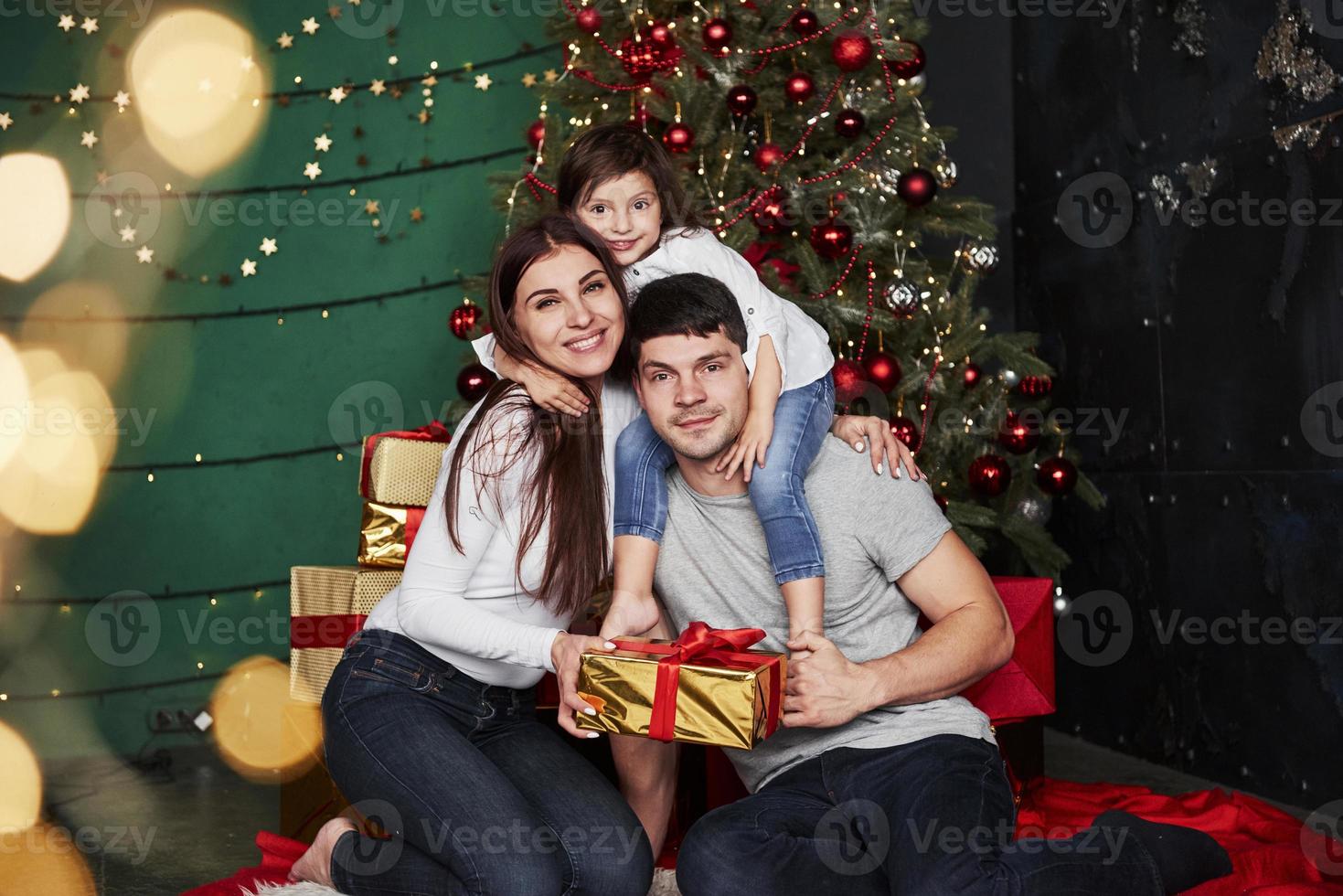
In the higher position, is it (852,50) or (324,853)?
(852,50)

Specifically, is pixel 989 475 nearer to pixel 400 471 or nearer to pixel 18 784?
pixel 400 471

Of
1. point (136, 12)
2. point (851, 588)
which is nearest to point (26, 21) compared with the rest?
point (136, 12)

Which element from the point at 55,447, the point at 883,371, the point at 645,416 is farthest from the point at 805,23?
the point at 55,447

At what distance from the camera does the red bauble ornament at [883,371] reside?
327 centimetres

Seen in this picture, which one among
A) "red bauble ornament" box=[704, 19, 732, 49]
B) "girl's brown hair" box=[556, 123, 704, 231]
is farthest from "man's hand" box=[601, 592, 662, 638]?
"red bauble ornament" box=[704, 19, 732, 49]

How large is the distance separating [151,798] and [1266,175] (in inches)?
139

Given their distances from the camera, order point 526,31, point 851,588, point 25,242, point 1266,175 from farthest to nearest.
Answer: point 526,31, point 25,242, point 1266,175, point 851,588

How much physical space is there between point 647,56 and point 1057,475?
167cm

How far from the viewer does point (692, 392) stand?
2.23 meters

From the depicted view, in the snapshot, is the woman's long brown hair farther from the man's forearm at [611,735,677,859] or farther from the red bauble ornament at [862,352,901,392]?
the red bauble ornament at [862,352,901,392]

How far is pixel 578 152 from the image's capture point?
108 inches

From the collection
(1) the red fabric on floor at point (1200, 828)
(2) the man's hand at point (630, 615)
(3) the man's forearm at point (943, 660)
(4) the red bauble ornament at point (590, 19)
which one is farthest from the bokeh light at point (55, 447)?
(3) the man's forearm at point (943, 660)

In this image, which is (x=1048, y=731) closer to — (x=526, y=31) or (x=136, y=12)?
(x=526, y=31)

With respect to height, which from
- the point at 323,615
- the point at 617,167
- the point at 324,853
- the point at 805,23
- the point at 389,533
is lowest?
the point at 324,853
